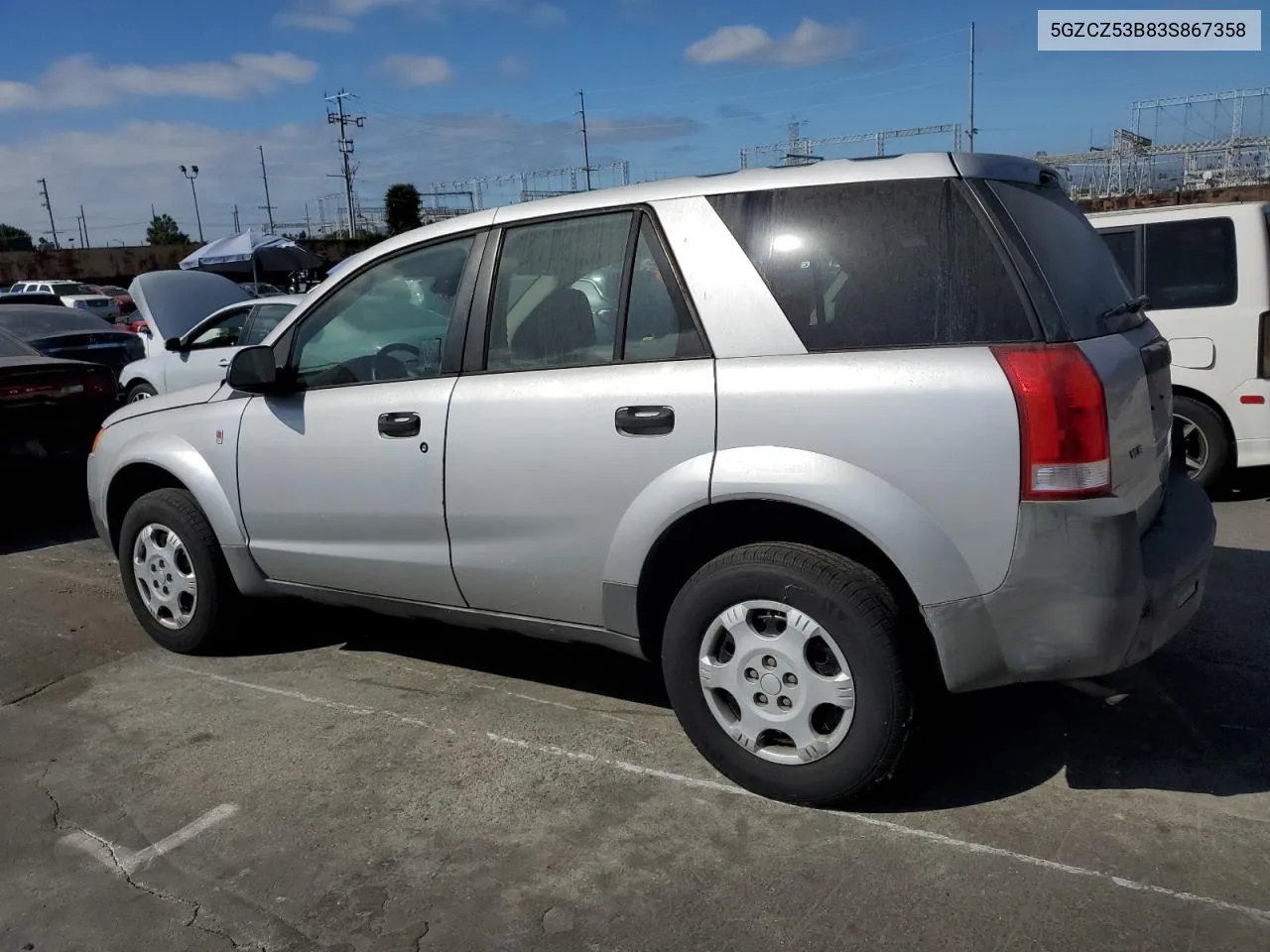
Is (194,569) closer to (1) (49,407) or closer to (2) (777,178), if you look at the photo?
(2) (777,178)

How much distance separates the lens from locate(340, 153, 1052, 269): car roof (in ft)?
10.1

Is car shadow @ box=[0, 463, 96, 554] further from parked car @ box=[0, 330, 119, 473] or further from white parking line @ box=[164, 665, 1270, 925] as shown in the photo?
white parking line @ box=[164, 665, 1270, 925]

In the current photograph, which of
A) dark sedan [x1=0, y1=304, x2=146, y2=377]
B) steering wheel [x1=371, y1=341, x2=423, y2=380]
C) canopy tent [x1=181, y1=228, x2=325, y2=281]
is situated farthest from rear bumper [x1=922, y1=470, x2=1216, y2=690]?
canopy tent [x1=181, y1=228, x2=325, y2=281]

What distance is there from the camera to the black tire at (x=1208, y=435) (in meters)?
6.59

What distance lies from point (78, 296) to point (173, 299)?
23498 millimetres

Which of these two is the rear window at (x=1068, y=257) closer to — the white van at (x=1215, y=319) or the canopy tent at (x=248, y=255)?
the white van at (x=1215, y=319)

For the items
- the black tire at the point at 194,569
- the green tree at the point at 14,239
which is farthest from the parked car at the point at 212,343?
the green tree at the point at 14,239

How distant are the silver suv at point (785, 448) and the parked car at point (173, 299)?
8.63 metres

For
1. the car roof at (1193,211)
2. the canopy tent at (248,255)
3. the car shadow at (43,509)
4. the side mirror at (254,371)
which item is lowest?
the car shadow at (43,509)

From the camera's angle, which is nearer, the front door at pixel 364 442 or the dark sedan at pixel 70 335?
the front door at pixel 364 442

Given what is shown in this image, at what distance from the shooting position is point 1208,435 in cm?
660

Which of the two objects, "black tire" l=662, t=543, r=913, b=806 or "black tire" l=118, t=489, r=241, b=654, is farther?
"black tire" l=118, t=489, r=241, b=654

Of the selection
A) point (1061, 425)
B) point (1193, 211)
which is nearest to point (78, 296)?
point (1193, 211)

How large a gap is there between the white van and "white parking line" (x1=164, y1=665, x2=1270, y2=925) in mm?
4527
